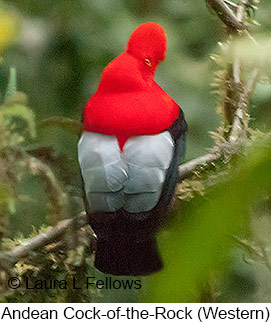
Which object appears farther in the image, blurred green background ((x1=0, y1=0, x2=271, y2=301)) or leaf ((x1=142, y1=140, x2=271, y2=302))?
blurred green background ((x1=0, y1=0, x2=271, y2=301))

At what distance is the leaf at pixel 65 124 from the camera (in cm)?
57

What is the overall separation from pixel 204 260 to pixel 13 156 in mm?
487

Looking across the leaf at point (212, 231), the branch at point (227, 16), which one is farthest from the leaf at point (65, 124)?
the leaf at point (212, 231)

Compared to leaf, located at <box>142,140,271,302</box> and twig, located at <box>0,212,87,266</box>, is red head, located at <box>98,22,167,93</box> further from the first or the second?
leaf, located at <box>142,140,271,302</box>

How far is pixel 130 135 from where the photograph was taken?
52cm

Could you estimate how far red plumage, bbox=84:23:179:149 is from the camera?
53cm

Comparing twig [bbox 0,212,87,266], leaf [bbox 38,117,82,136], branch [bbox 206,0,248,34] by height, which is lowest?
twig [bbox 0,212,87,266]

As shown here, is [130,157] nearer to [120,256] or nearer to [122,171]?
[122,171]

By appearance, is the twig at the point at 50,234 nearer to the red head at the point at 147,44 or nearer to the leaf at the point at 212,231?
the red head at the point at 147,44

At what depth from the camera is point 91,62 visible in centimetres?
74

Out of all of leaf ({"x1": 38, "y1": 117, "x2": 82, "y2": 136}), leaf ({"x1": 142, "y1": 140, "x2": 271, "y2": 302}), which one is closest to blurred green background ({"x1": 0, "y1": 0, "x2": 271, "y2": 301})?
leaf ({"x1": 38, "y1": 117, "x2": 82, "y2": 136})

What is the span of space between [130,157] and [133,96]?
0.08 meters
